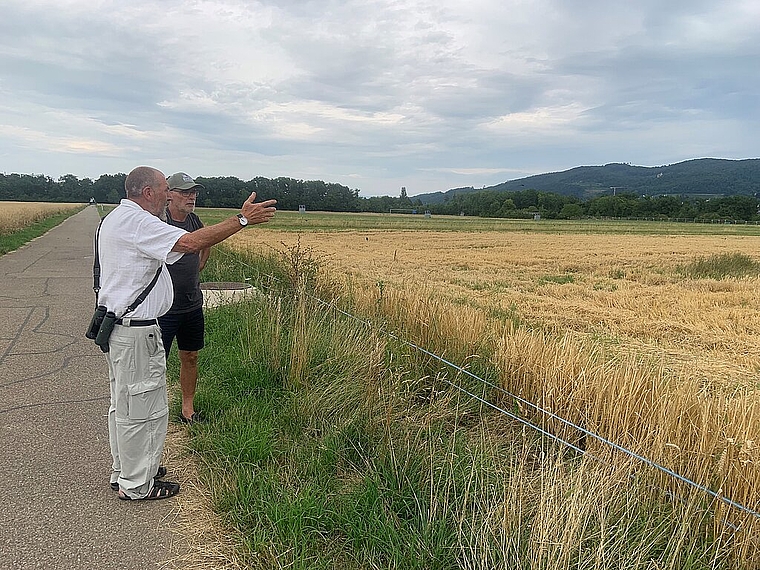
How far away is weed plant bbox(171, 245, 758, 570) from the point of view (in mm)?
2604

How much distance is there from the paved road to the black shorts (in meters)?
0.89

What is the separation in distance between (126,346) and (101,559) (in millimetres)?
1143

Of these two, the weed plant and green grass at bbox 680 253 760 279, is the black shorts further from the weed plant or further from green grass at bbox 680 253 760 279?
green grass at bbox 680 253 760 279

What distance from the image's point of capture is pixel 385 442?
12.4 feet

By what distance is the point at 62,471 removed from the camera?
385 centimetres

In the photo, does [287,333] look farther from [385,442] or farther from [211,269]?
[211,269]

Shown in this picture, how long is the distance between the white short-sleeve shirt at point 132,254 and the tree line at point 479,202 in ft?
254

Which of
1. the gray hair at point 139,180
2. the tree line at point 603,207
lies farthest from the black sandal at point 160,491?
the tree line at point 603,207

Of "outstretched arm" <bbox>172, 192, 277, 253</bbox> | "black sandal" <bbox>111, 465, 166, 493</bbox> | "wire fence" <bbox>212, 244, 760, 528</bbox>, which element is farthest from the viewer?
"black sandal" <bbox>111, 465, 166, 493</bbox>

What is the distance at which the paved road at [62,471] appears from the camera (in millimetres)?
2926

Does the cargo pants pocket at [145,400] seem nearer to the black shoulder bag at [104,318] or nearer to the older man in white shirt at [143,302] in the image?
the older man in white shirt at [143,302]

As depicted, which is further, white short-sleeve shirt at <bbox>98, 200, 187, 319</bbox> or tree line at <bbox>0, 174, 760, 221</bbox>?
tree line at <bbox>0, 174, 760, 221</bbox>

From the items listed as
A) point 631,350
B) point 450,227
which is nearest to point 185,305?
point 631,350

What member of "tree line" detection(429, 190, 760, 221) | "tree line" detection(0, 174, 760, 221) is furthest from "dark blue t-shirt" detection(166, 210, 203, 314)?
"tree line" detection(429, 190, 760, 221)
